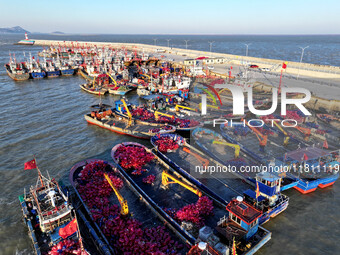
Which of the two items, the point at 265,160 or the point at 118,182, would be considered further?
the point at 265,160

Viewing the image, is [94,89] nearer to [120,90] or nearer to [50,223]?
[120,90]

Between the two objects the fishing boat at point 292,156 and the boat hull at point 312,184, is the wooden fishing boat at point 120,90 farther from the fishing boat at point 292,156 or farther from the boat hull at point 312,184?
the boat hull at point 312,184

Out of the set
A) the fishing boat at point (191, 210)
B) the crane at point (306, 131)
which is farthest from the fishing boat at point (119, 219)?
the crane at point (306, 131)

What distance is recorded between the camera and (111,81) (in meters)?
74.4

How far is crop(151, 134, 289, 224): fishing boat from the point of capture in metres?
21.4

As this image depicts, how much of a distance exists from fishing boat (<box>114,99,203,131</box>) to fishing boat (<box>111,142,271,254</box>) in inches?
440

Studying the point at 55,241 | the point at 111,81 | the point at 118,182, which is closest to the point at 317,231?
the point at 118,182

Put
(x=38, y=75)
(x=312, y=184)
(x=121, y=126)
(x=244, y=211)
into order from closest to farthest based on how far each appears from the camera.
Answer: (x=244, y=211) → (x=312, y=184) → (x=121, y=126) → (x=38, y=75)

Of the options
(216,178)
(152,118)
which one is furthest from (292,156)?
(152,118)

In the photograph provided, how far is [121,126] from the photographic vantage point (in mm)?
40469

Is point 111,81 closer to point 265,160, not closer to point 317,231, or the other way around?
point 265,160

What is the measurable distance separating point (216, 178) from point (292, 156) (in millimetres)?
10116

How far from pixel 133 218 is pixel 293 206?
1683 centimetres

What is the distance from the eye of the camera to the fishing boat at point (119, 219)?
55.0 ft
